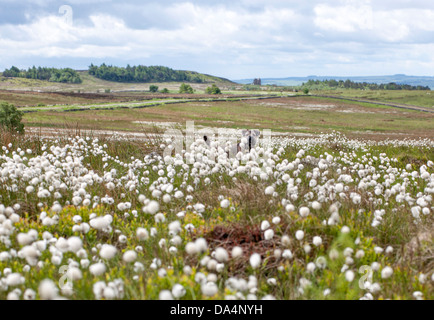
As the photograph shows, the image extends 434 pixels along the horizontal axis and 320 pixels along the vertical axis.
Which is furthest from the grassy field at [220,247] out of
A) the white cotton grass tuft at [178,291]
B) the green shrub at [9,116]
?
the green shrub at [9,116]

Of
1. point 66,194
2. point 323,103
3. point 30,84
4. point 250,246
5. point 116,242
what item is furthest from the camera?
point 30,84

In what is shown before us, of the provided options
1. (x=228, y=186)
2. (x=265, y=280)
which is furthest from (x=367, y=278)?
(x=228, y=186)

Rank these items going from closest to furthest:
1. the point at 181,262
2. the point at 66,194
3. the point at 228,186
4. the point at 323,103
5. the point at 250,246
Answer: the point at 181,262 → the point at 250,246 → the point at 66,194 → the point at 228,186 → the point at 323,103

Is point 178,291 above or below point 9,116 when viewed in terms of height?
below

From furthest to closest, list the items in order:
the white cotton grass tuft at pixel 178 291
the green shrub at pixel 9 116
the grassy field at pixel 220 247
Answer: the green shrub at pixel 9 116 → the grassy field at pixel 220 247 → the white cotton grass tuft at pixel 178 291

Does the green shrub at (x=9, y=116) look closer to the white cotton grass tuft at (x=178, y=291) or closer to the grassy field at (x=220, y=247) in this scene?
the grassy field at (x=220, y=247)

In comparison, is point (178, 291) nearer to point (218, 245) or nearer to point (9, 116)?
point (218, 245)

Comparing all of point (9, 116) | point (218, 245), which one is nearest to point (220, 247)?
point (218, 245)

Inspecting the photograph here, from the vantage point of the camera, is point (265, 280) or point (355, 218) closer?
point (265, 280)

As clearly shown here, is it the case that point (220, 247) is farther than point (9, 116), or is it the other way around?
point (9, 116)
